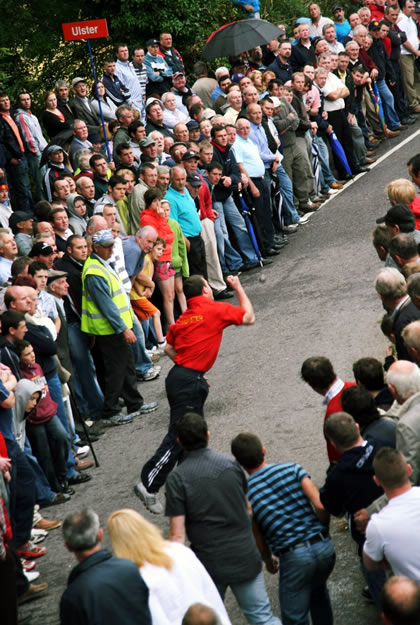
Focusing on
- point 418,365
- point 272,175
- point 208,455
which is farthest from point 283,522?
point 272,175

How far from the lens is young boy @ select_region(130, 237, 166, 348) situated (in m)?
12.4

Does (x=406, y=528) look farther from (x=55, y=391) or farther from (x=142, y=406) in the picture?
(x=142, y=406)

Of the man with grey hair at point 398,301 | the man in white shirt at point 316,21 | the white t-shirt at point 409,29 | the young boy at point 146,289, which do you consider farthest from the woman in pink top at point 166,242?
the white t-shirt at point 409,29

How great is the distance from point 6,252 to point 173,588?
6.47 meters

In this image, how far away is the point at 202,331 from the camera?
875 centimetres

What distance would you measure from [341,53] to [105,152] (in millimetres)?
5134

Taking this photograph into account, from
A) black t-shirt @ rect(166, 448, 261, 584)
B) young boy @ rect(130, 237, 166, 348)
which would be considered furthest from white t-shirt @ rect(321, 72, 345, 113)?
black t-shirt @ rect(166, 448, 261, 584)

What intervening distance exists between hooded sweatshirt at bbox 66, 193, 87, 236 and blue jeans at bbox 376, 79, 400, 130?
10159 millimetres

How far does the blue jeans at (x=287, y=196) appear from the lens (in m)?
16.6

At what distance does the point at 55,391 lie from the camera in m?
9.85

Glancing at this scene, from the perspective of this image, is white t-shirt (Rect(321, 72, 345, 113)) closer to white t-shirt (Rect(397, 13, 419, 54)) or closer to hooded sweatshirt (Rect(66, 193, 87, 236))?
white t-shirt (Rect(397, 13, 419, 54))

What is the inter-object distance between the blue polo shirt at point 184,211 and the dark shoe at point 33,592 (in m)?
6.78

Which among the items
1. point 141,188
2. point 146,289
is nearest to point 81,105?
point 141,188

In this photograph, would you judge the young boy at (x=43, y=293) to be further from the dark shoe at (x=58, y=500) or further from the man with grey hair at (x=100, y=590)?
the man with grey hair at (x=100, y=590)
